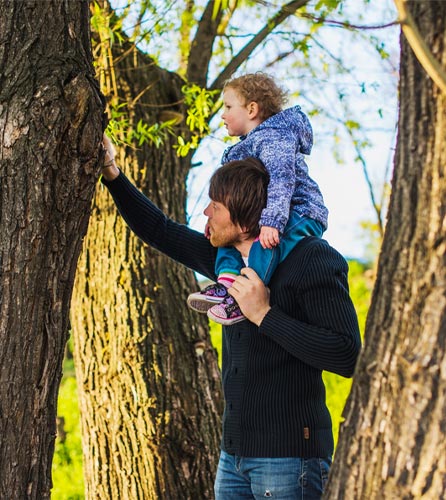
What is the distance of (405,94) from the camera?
2.14 m

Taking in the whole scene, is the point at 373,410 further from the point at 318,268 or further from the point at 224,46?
the point at 224,46

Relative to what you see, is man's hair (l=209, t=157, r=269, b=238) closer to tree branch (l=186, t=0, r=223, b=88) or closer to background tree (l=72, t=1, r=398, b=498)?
background tree (l=72, t=1, r=398, b=498)

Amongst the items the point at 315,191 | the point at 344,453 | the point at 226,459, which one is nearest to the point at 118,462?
the point at 226,459

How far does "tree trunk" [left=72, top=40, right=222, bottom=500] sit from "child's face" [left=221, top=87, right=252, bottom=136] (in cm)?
135

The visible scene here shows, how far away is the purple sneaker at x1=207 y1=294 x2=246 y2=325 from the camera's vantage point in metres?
2.88

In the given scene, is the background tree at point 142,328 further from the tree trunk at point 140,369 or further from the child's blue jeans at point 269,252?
the child's blue jeans at point 269,252

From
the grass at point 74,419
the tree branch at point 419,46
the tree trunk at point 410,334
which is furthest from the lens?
the grass at point 74,419

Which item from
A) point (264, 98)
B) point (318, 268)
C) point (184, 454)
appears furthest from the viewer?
point (184, 454)

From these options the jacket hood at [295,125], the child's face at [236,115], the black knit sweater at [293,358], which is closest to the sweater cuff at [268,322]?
the black knit sweater at [293,358]

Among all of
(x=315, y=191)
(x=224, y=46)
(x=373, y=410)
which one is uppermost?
(x=224, y=46)

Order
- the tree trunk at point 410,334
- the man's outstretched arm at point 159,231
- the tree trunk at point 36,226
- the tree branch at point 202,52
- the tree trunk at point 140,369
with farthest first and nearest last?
the tree branch at point 202,52, the tree trunk at point 140,369, the man's outstretched arm at point 159,231, the tree trunk at point 36,226, the tree trunk at point 410,334

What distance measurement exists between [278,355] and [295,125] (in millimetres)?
1050

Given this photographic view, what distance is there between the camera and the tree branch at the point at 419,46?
1829 millimetres

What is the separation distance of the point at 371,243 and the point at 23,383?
11.6 metres
